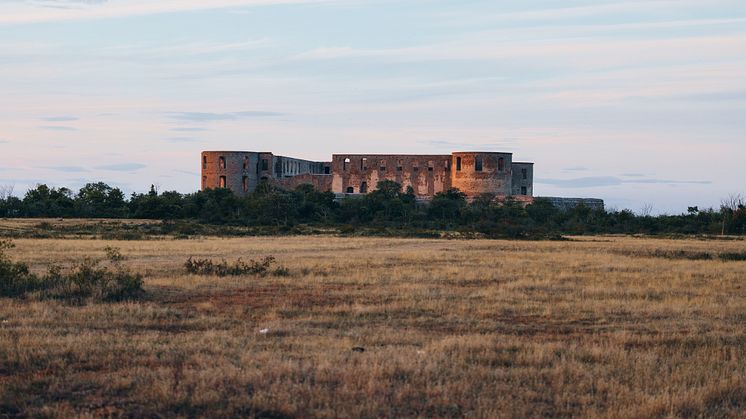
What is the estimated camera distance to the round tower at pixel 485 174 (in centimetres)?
8488

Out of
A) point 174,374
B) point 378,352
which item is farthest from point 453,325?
point 174,374

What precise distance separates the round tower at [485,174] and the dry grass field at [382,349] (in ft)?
209

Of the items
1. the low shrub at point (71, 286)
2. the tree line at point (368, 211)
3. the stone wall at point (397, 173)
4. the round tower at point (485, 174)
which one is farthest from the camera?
the stone wall at point (397, 173)

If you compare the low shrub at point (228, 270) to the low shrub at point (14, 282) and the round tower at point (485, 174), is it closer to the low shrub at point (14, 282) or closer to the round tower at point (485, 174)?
the low shrub at point (14, 282)

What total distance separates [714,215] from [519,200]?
1730 centimetres

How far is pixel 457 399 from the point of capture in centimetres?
891

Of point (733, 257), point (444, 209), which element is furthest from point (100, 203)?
point (733, 257)

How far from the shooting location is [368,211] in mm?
75188

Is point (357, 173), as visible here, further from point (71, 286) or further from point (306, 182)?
point (71, 286)

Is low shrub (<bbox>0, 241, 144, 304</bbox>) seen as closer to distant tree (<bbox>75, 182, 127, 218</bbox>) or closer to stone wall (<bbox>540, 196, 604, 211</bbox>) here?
distant tree (<bbox>75, 182, 127, 218</bbox>)

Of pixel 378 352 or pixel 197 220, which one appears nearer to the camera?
pixel 378 352

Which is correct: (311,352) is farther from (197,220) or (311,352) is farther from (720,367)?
(197,220)

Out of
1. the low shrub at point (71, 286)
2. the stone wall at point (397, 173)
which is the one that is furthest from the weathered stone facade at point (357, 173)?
the low shrub at point (71, 286)

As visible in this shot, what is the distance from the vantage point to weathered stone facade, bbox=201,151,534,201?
87500 mm
